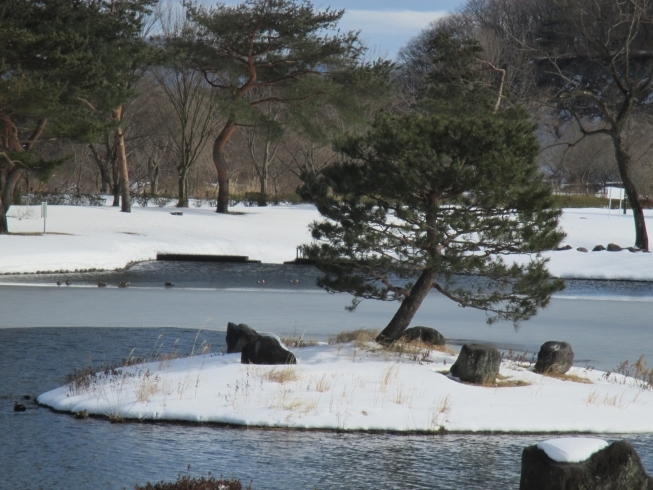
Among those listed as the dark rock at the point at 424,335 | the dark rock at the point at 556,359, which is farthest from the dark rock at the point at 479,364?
the dark rock at the point at 424,335

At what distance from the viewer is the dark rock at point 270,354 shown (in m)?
11.0

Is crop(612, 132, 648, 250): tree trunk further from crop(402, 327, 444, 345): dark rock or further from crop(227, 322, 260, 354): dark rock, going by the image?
crop(227, 322, 260, 354): dark rock

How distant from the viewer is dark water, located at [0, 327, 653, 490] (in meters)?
7.11

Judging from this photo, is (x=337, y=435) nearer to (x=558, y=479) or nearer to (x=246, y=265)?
(x=558, y=479)

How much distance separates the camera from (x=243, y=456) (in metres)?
7.82

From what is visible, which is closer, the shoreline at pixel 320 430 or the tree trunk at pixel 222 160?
the shoreline at pixel 320 430

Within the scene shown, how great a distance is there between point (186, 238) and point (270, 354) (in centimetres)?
2306

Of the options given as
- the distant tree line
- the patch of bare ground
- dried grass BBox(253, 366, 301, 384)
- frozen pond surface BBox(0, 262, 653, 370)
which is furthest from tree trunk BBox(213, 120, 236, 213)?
dried grass BBox(253, 366, 301, 384)

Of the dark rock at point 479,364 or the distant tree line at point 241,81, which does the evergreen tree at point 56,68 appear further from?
the dark rock at point 479,364

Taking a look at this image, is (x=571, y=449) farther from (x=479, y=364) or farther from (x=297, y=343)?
(x=297, y=343)

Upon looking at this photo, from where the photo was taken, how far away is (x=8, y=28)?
22828 mm

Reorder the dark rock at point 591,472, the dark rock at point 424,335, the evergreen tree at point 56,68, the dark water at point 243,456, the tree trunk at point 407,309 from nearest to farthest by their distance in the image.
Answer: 1. the dark rock at point 591,472
2. the dark water at point 243,456
3. the tree trunk at point 407,309
4. the dark rock at point 424,335
5. the evergreen tree at point 56,68

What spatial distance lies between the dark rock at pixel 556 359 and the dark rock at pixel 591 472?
5197mm

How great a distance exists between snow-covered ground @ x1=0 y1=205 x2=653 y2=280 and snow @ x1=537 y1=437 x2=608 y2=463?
21.6m
